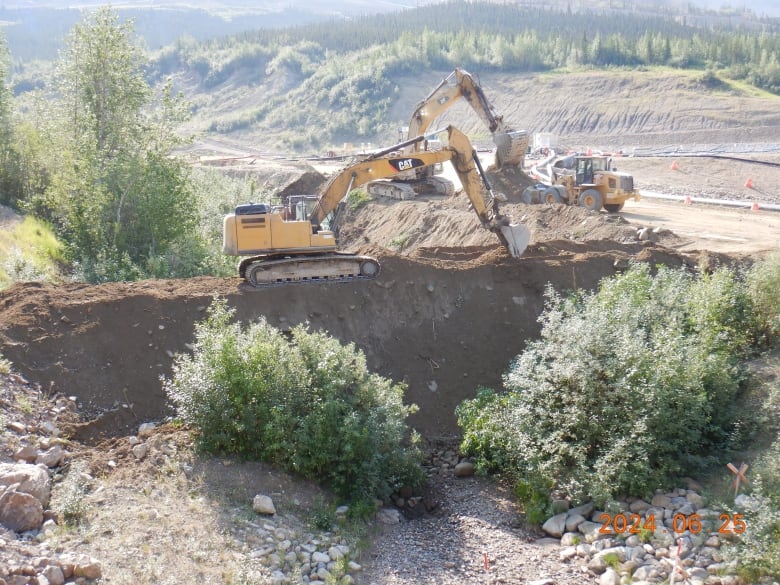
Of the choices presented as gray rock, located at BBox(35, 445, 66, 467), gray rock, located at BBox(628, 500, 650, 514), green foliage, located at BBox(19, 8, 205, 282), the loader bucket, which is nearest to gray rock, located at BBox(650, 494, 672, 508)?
gray rock, located at BBox(628, 500, 650, 514)

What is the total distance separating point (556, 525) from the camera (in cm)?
1102

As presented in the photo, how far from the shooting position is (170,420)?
12203mm

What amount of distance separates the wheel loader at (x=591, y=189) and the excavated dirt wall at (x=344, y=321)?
9.79 meters

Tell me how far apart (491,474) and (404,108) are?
64704mm

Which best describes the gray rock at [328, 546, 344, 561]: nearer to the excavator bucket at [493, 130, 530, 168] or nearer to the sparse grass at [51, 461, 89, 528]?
the sparse grass at [51, 461, 89, 528]

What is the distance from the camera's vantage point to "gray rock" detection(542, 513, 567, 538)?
432 inches

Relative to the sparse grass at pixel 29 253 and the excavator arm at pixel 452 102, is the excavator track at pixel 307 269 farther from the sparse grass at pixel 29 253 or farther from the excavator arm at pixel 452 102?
the excavator arm at pixel 452 102

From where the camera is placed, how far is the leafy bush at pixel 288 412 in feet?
35.2

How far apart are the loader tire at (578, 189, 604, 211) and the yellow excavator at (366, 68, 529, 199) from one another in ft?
11.7

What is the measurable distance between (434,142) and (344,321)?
15.0 metres

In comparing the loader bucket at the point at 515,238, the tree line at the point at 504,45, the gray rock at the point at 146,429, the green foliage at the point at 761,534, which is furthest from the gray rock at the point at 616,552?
the tree line at the point at 504,45

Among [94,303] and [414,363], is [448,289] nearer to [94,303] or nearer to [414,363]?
[414,363]

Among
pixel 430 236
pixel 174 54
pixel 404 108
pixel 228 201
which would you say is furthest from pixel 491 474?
pixel 174 54

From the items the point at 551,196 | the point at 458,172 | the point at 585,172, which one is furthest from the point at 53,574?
the point at 585,172
